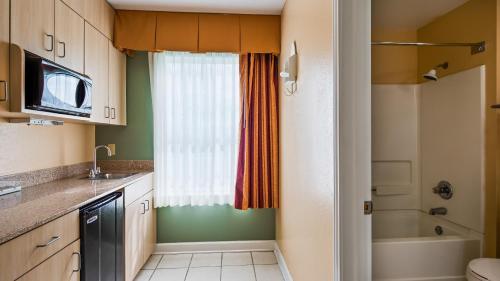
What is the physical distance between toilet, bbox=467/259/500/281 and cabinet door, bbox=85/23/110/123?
2.86 metres

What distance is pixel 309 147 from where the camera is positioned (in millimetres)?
1815

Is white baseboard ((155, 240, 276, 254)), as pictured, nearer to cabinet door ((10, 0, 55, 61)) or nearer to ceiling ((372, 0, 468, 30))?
cabinet door ((10, 0, 55, 61))

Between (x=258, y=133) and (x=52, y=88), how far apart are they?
1.86 meters

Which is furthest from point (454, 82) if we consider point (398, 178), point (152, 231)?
point (152, 231)

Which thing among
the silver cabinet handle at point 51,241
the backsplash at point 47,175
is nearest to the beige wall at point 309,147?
the silver cabinet handle at point 51,241

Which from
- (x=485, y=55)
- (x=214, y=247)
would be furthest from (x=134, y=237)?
(x=485, y=55)

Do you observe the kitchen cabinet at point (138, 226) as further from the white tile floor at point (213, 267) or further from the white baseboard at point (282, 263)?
the white baseboard at point (282, 263)

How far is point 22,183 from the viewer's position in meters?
1.96

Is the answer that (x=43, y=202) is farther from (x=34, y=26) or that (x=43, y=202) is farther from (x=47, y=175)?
(x=34, y=26)

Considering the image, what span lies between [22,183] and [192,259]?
1695mm

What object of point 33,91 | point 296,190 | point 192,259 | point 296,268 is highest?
point 33,91

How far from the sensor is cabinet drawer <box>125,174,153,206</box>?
88.8 inches

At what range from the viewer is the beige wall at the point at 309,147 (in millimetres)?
1420

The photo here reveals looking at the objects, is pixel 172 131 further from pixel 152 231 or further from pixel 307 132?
pixel 307 132
